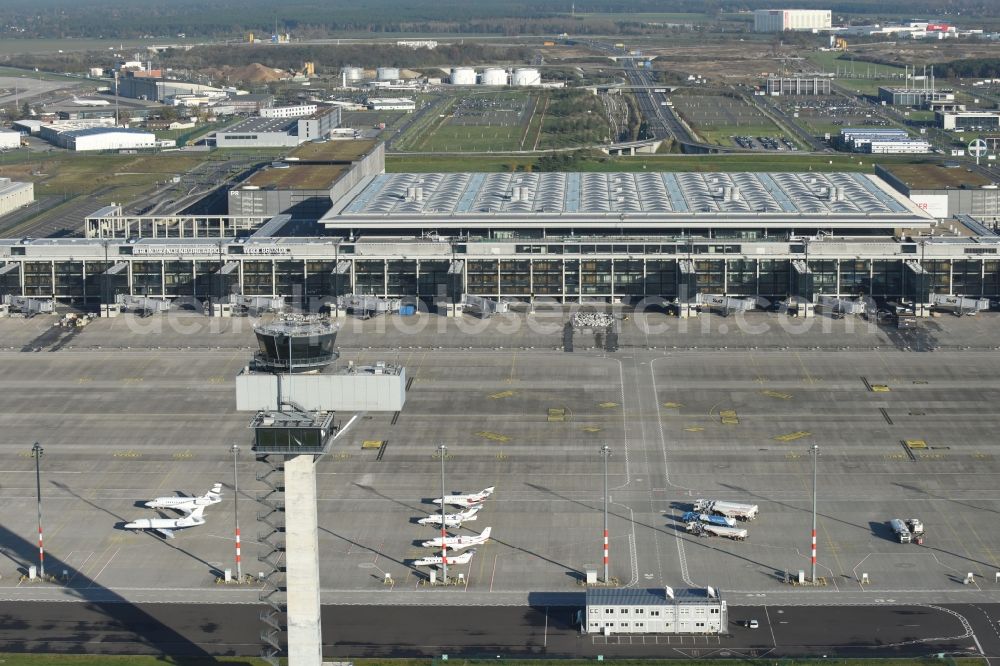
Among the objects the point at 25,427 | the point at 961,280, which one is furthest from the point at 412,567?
the point at 961,280

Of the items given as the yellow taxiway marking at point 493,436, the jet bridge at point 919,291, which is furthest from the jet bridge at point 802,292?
the yellow taxiway marking at point 493,436

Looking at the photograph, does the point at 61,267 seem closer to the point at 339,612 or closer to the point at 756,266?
the point at 756,266

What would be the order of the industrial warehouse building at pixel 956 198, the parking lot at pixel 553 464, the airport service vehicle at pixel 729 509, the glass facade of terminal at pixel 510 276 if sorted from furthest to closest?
the industrial warehouse building at pixel 956 198 < the glass facade of terminal at pixel 510 276 < the airport service vehicle at pixel 729 509 < the parking lot at pixel 553 464

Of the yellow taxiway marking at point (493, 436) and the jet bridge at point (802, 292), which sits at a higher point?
the jet bridge at point (802, 292)

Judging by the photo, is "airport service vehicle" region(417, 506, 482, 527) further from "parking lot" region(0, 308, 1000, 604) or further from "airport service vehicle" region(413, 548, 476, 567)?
"airport service vehicle" region(413, 548, 476, 567)

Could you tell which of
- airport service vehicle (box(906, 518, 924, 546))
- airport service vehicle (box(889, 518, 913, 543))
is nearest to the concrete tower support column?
airport service vehicle (box(889, 518, 913, 543))

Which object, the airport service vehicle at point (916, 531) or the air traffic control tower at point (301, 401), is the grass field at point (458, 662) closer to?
the air traffic control tower at point (301, 401)

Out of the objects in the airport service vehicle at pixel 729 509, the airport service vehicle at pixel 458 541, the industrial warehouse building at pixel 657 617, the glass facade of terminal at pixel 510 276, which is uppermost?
the glass facade of terminal at pixel 510 276

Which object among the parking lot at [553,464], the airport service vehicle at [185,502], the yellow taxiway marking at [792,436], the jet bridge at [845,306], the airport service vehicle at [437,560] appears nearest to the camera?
the parking lot at [553,464]
